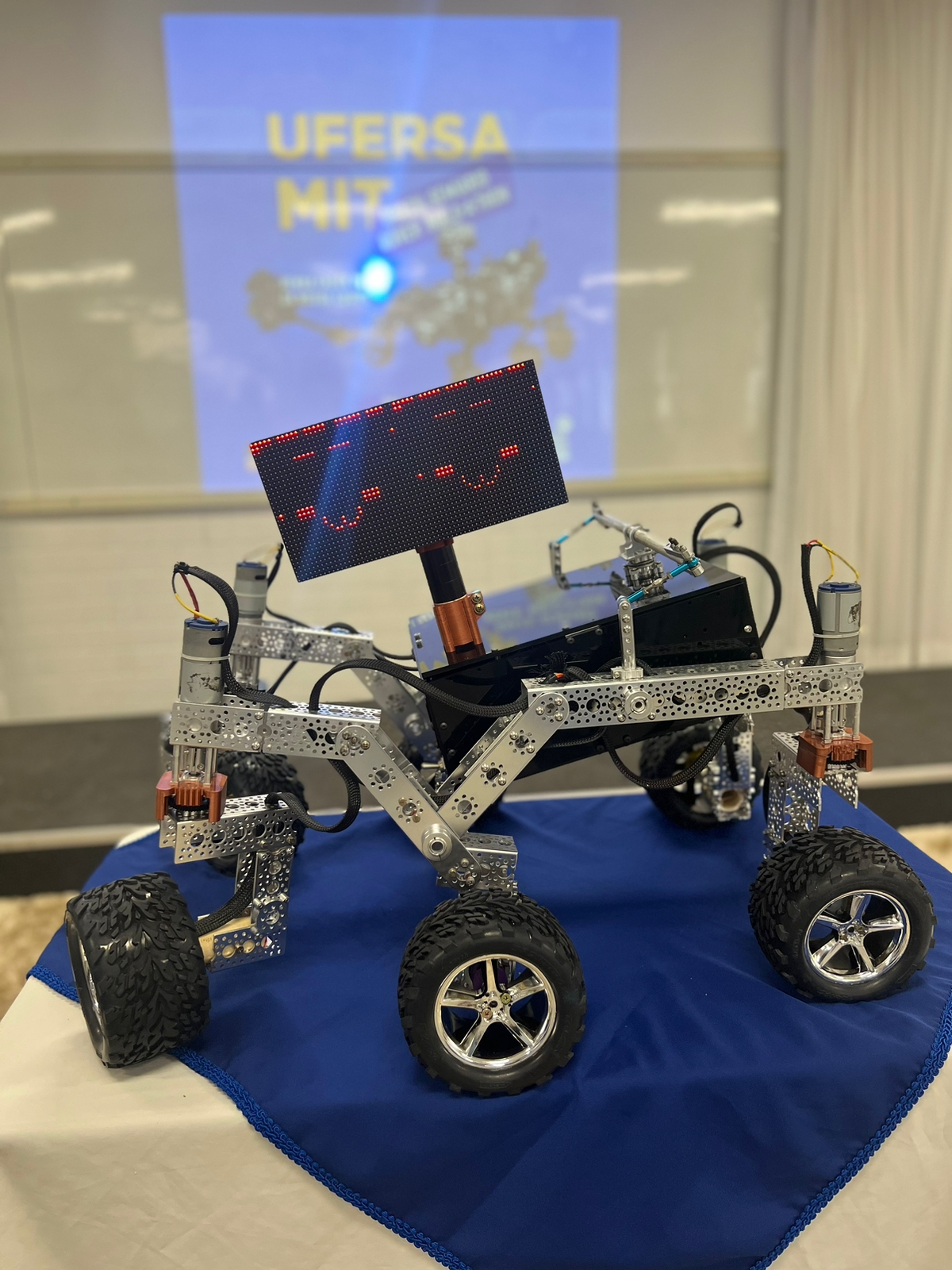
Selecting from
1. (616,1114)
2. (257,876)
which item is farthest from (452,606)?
(616,1114)

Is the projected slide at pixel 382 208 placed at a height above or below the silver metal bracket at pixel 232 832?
above

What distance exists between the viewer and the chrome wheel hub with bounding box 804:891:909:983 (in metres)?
1.58

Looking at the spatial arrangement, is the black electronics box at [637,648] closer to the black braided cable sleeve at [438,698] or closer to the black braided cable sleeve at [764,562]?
the black braided cable sleeve at [438,698]

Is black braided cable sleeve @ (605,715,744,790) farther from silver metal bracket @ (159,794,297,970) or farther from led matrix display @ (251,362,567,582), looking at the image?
silver metal bracket @ (159,794,297,970)

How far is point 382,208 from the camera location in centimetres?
434

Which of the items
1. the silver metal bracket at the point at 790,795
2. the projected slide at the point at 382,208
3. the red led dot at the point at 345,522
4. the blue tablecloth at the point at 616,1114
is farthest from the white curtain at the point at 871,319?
the red led dot at the point at 345,522

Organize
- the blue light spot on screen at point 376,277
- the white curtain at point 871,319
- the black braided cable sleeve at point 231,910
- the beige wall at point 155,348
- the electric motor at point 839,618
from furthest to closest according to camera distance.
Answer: the blue light spot on screen at point 376,277, the white curtain at point 871,319, the beige wall at point 155,348, the black braided cable sleeve at point 231,910, the electric motor at point 839,618

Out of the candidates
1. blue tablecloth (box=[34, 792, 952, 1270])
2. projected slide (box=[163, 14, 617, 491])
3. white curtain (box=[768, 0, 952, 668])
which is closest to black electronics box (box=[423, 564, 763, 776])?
blue tablecloth (box=[34, 792, 952, 1270])

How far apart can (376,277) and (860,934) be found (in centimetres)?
394

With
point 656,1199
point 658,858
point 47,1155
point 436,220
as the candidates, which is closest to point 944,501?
point 436,220

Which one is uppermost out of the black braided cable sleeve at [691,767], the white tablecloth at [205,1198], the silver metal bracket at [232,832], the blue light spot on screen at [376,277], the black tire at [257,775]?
the blue light spot on screen at [376,277]

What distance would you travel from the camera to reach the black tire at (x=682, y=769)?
2.27m

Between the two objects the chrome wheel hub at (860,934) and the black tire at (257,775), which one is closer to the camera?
the chrome wheel hub at (860,934)

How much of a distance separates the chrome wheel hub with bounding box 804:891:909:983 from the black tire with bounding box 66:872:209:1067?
1.14m
